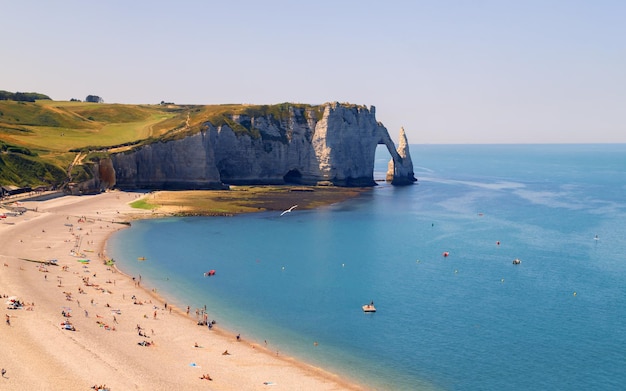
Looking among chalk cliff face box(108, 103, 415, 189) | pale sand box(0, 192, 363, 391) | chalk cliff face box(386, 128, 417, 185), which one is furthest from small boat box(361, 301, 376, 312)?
chalk cliff face box(386, 128, 417, 185)

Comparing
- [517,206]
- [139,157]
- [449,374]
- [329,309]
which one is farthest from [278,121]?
[449,374]

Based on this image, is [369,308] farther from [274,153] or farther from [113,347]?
[274,153]

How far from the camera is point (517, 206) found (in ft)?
443

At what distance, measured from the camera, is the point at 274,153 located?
156 meters

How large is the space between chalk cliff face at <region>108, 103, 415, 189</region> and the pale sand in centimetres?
7206

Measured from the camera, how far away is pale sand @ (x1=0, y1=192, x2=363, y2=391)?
123 feet

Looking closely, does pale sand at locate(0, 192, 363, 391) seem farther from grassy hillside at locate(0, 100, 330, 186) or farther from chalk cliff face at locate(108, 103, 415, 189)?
chalk cliff face at locate(108, 103, 415, 189)

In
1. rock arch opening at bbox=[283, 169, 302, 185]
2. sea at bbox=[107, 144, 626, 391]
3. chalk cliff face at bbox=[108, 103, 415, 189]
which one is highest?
chalk cliff face at bbox=[108, 103, 415, 189]

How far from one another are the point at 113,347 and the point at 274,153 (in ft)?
381

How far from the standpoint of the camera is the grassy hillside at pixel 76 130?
114856mm

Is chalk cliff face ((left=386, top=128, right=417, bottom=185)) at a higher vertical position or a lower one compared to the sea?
higher

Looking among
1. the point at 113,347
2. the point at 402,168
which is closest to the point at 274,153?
the point at 402,168

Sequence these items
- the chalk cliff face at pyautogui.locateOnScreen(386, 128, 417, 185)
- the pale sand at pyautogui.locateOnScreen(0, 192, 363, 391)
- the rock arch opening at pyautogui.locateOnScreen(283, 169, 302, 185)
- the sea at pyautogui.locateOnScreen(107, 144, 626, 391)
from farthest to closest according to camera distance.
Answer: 1. the chalk cliff face at pyautogui.locateOnScreen(386, 128, 417, 185)
2. the rock arch opening at pyautogui.locateOnScreen(283, 169, 302, 185)
3. the sea at pyautogui.locateOnScreen(107, 144, 626, 391)
4. the pale sand at pyautogui.locateOnScreen(0, 192, 363, 391)

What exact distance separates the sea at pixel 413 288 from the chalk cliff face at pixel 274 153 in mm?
36315
